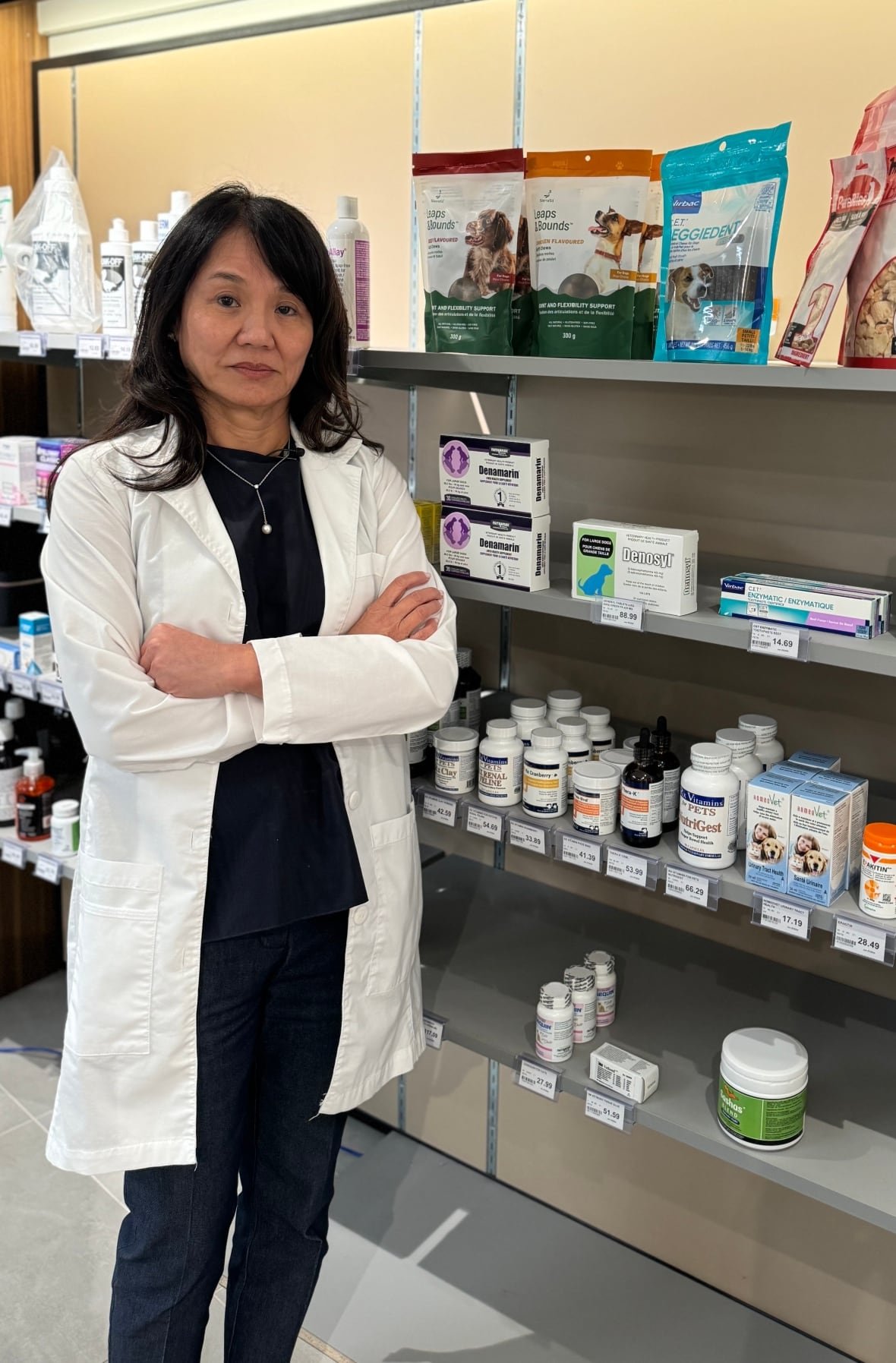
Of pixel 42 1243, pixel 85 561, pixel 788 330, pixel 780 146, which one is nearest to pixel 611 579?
pixel 788 330

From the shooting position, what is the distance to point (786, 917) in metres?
1.76

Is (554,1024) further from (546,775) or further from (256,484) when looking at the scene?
(256,484)

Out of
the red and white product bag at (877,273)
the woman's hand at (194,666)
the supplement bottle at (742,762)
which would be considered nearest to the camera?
the red and white product bag at (877,273)

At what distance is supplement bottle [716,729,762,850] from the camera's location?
188 cm

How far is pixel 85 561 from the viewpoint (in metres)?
1.66

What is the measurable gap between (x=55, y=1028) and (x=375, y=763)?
2.09 metres

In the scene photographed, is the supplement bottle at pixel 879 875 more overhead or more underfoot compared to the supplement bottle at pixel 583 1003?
more overhead

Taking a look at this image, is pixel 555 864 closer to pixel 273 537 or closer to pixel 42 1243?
pixel 273 537

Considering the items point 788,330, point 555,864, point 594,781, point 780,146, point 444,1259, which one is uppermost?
point 780,146

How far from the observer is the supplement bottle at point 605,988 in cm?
218

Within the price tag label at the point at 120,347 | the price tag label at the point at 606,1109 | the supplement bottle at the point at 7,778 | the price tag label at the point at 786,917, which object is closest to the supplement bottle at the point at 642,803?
the price tag label at the point at 786,917

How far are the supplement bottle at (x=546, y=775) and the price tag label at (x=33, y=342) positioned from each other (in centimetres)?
142

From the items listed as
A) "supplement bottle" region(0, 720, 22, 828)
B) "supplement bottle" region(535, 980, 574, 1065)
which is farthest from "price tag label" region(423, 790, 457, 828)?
"supplement bottle" region(0, 720, 22, 828)

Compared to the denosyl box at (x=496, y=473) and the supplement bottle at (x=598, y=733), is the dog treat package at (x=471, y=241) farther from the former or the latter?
the supplement bottle at (x=598, y=733)
